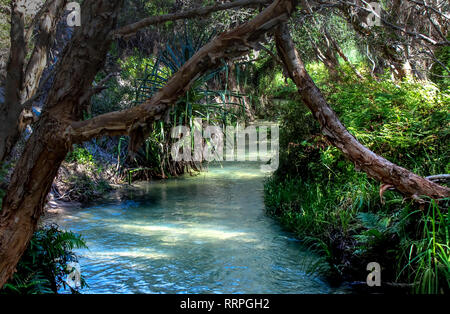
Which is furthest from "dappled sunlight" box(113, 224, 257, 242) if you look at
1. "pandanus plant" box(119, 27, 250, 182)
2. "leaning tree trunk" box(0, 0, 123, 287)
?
"leaning tree trunk" box(0, 0, 123, 287)

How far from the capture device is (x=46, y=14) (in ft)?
18.5

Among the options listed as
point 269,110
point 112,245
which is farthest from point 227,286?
point 269,110

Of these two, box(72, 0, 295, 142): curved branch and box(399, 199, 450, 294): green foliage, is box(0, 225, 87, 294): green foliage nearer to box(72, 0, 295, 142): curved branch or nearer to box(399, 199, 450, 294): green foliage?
box(72, 0, 295, 142): curved branch

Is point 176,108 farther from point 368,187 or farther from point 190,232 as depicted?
point 368,187

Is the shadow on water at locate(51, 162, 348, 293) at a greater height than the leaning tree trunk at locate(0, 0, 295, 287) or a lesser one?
lesser

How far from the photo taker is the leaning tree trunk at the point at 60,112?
297cm

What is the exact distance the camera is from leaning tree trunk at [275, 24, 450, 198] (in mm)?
3744

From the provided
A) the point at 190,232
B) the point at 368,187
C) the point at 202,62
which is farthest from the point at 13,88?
the point at 368,187

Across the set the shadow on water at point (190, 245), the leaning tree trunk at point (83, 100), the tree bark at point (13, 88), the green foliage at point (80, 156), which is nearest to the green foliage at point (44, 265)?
the shadow on water at point (190, 245)

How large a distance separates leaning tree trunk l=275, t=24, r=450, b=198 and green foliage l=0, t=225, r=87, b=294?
7.96ft

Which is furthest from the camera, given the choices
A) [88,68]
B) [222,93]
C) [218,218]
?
[222,93]

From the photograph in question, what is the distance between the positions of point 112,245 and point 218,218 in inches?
75.8
